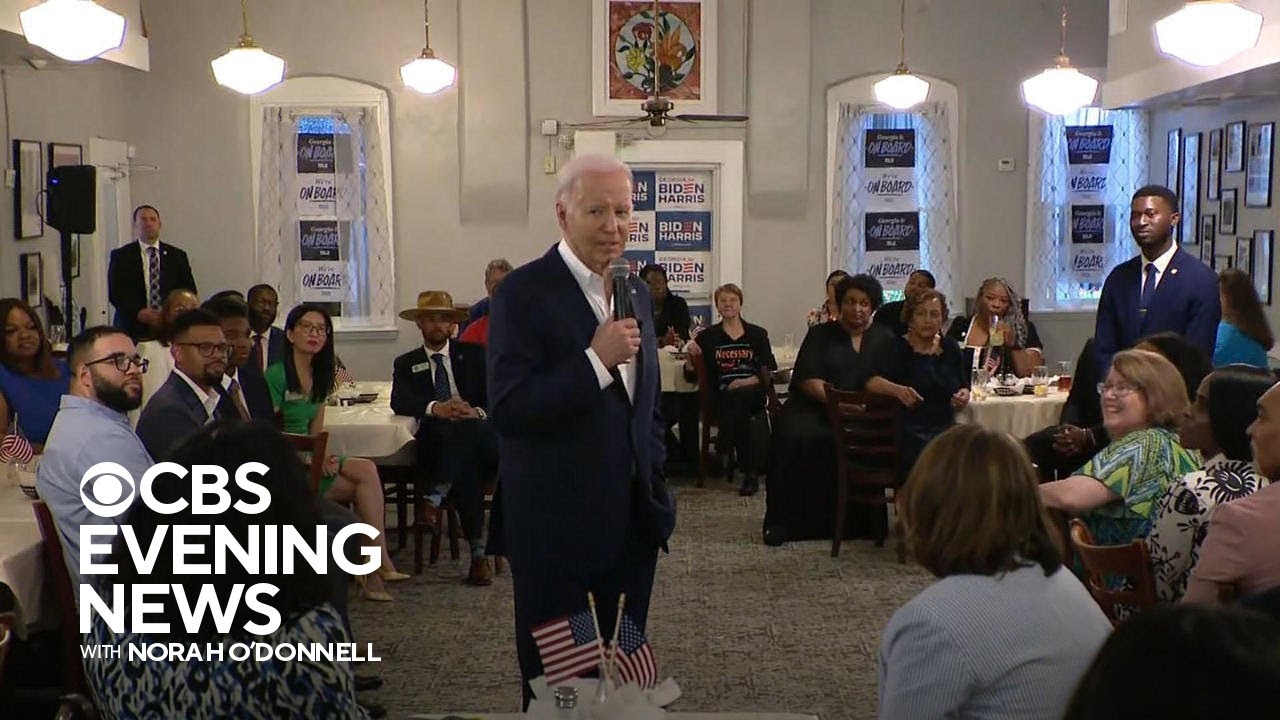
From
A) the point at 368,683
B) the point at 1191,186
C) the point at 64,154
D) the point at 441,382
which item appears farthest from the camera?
the point at 1191,186

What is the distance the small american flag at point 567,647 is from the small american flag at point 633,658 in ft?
0.19

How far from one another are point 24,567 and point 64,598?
0.48ft

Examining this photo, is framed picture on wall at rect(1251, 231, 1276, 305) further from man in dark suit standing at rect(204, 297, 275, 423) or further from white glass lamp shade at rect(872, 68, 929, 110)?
man in dark suit standing at rect(204, 297, 275, 423)

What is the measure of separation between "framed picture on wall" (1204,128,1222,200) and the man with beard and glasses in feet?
29.3

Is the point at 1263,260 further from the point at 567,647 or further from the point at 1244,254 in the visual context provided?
the point at 567,647

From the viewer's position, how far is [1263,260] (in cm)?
975

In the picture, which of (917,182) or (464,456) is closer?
(464,456)

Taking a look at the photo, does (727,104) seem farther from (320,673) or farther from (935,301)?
(320,673)

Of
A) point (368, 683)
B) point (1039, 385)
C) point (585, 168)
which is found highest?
point (585, 168)

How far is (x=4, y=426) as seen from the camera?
19.0 feet

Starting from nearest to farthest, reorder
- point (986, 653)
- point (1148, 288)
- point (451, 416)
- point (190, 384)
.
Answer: point (986, 653) < point (190, 384) < point (1148, 288) < point (451, 416)

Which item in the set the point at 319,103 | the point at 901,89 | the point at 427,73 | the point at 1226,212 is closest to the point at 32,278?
the point at 427,73

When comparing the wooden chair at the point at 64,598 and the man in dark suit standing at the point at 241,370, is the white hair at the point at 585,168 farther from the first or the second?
the man in dark suit standing at the point at 241,370

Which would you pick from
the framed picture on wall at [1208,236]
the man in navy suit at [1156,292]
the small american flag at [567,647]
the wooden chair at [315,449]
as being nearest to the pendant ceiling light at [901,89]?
the framed picture on wall at [1208,236]
